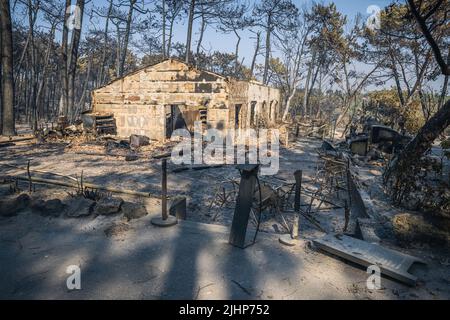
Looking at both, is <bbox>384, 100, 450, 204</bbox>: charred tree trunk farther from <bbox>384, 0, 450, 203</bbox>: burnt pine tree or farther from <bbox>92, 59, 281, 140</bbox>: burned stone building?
<bbox>92, 59, 281, 140</bbox>: burned stone building

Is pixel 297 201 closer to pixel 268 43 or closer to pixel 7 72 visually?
pixel 7 72

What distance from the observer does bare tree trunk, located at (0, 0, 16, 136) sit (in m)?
15.6

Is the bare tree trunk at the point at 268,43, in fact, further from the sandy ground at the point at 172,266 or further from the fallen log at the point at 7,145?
the sandy ground at the point at 172,266

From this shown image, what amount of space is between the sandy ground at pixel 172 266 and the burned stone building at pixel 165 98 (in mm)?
11019

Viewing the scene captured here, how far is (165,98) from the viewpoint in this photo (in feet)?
55.1

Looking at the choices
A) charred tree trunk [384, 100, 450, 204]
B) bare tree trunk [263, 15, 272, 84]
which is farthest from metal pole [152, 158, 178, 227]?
bare tree trunk [263, 15, 272, 84]

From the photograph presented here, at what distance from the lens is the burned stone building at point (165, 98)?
642 inches

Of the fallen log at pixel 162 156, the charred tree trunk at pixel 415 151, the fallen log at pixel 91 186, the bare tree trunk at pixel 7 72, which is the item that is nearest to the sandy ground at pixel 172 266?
the fallen log at pixel 91 186

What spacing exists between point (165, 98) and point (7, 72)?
807 cm

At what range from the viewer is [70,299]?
3287mm

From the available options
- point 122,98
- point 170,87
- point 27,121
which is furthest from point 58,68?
point 170,87

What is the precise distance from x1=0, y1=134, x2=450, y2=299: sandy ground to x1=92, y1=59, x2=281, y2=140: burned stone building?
1102cm
